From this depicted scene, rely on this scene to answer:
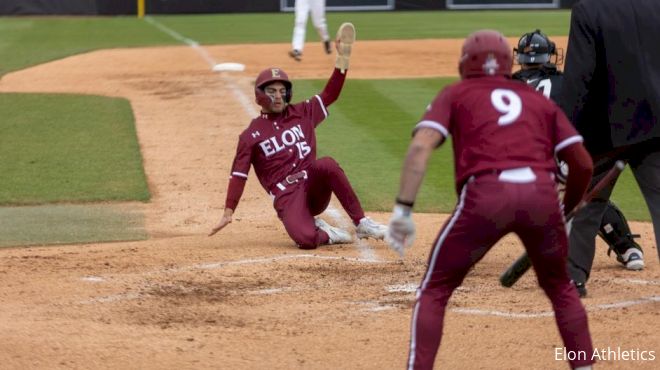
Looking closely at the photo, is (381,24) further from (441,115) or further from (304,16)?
(441,115)

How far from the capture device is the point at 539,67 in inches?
313

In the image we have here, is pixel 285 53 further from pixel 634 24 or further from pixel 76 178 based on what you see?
pixel 634 24

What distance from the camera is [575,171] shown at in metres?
5.32

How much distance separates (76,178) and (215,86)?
5502 mm

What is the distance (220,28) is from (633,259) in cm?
2032

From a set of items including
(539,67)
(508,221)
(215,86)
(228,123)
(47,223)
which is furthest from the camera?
(215,86)

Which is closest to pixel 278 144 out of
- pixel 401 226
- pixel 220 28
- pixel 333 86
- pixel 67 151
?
pixel 333 86

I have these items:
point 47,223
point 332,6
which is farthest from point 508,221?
point 332,6

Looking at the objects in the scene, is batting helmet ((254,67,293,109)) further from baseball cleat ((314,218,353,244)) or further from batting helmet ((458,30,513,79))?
batting helmet ((458,30,513,79))

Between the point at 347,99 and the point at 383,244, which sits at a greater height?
the point at 383,244

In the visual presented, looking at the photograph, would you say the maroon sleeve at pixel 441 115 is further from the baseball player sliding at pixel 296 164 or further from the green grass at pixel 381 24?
the green grass at pixel 381 24

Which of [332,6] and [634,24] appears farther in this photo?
[332,6]

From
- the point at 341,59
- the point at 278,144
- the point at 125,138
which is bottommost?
the point at 125,138

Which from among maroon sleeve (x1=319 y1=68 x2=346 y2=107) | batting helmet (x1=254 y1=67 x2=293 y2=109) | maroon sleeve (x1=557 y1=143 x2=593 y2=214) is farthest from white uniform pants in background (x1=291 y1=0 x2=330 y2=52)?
maroon sleeve (x1=557 y1=143 x2=593 y2=214)
